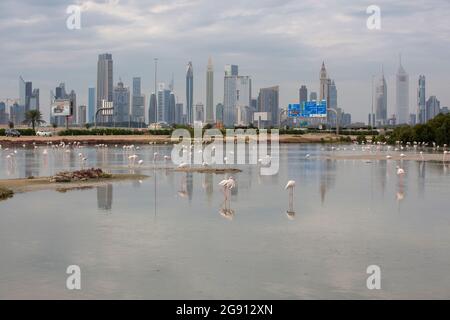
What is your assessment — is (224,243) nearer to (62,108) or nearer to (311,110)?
(311,110)

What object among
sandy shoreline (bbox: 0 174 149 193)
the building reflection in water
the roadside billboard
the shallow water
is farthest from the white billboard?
the shallow water

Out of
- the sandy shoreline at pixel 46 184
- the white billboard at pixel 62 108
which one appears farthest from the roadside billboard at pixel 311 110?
the sandy shoreline at pixel 46 184

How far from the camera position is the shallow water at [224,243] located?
14062 mm

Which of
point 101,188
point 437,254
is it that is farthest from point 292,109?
point 437,254

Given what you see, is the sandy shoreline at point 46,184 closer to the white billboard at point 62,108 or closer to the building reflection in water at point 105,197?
the building reflection in water at point 105,197

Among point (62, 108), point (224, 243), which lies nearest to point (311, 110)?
point (62, 108)

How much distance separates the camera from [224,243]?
1838 cm

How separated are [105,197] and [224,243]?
37.2 feet

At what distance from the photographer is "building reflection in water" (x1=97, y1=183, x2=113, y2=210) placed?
2578cm

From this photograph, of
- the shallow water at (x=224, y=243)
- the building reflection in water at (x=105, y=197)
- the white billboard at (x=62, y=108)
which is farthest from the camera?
the white billboard at (x=62, y=108)

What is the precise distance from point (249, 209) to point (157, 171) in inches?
782

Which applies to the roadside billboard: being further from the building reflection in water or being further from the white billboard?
the building reflection in water

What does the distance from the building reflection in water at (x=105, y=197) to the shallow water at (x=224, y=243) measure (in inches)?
1.7
